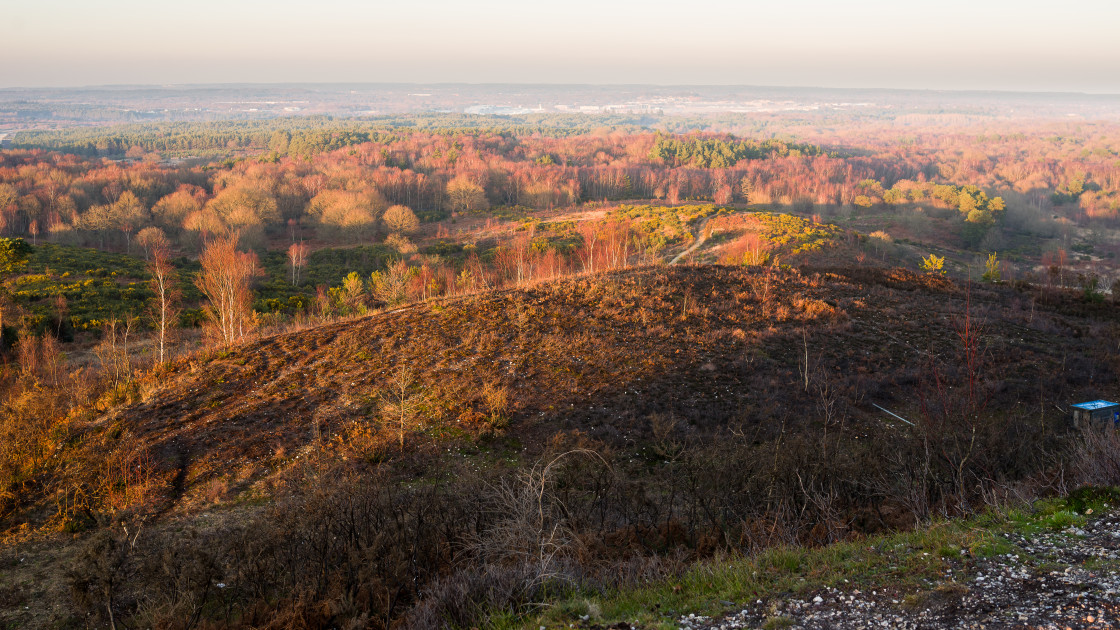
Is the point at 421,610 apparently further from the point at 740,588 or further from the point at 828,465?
the point at 828,465

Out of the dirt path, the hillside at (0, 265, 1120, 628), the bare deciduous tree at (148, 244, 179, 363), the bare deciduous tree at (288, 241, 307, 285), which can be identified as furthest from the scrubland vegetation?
the dirt path

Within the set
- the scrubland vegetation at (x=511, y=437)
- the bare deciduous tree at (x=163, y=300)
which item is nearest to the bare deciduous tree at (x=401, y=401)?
the scrubland vegetation at (x=511, y=437)

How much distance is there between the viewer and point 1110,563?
23.7 feet

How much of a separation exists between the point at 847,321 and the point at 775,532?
16850mm

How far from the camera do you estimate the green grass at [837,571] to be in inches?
292

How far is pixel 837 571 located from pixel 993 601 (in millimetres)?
1666

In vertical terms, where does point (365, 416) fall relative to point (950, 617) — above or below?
below

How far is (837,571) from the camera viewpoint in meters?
7.91

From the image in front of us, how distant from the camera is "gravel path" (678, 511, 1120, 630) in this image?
641cm

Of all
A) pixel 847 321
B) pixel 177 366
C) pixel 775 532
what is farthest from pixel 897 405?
pixel 177 366

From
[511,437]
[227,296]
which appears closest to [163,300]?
[227,296]

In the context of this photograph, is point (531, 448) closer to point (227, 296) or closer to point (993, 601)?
point (993, 601)

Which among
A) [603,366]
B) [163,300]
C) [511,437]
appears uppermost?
[163,300]

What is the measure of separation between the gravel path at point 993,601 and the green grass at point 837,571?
11 cm
